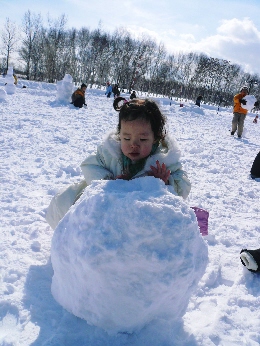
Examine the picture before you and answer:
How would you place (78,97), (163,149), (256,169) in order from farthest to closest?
1. (78,97)
2. (256,169)
3. (163,149)

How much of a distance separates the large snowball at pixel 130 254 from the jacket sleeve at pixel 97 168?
1.30ft

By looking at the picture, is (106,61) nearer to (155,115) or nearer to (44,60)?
(44,60)

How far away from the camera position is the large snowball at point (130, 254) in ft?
4.05

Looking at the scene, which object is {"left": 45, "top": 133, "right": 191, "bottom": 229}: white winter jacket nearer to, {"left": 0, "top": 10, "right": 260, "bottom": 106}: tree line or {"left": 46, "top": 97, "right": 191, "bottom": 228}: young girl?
{"left": 46, "top": 97, "right": 191, "bottom": 228}: young girl

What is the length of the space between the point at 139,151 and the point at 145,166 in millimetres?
90

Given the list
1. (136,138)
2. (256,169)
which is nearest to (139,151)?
(136,138)

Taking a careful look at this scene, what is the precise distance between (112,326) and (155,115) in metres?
1.09

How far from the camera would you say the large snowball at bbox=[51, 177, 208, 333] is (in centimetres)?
123

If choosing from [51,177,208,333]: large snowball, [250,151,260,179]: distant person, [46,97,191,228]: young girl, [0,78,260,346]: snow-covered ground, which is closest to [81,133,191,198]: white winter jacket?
[46,97,191,228]: young girl

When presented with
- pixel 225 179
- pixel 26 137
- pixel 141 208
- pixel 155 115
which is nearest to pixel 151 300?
pixel 141 208

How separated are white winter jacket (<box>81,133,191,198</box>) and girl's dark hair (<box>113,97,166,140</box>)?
0.09 metres

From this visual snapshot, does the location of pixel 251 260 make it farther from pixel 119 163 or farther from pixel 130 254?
pixel 130 254

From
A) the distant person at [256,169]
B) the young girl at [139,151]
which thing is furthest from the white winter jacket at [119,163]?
the distant person at [256,169]

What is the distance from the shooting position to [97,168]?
1.87 metres
